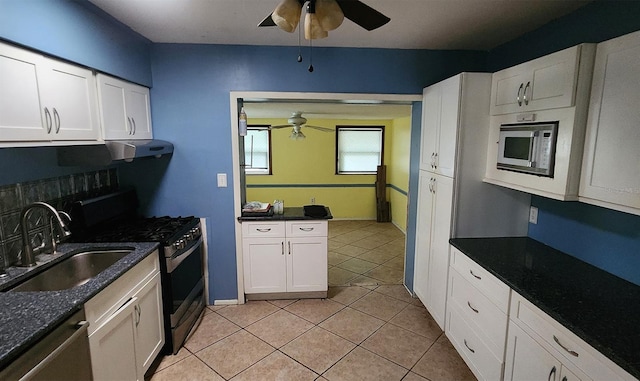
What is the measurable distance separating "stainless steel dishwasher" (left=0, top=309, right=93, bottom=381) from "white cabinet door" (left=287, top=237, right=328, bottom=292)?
1.80 metres

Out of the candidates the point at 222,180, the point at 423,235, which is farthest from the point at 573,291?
the point at 222,180

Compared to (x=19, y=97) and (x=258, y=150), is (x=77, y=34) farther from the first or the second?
(x=258, y=150)

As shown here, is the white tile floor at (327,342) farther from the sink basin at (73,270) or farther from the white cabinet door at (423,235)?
the sink basin at (73,270)

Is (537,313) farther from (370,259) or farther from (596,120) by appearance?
(370,259)

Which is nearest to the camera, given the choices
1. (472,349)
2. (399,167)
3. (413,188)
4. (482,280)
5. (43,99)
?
(43,99)

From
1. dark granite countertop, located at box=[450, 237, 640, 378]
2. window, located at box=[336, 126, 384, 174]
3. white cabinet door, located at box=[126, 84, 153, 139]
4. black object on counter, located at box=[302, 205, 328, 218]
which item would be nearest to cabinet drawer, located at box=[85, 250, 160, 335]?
white cabinet door, located at box=[126, 84, 153, 139]

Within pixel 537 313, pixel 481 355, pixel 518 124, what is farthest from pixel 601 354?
pixel 518 124

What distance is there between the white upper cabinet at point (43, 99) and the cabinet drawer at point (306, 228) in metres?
1.71

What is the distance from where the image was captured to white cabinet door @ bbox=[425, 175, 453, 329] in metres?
2.41

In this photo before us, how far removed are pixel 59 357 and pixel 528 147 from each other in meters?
2.55

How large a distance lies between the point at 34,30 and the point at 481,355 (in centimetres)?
305

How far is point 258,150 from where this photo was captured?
6.31m

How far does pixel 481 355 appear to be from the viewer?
1.94 m

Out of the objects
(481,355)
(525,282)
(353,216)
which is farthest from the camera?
(353,216)
